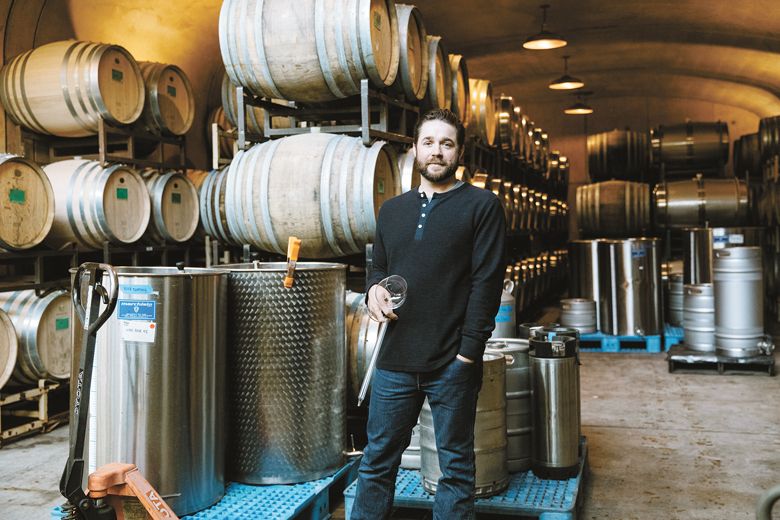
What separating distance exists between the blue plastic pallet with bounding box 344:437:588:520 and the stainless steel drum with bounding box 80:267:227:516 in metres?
0.75

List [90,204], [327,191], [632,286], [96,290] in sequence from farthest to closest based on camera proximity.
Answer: [632,286]
[90,204]
[327,191]
[96,290]

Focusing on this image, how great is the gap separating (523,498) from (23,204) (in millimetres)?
4155

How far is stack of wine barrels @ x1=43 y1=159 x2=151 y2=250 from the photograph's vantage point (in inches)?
244

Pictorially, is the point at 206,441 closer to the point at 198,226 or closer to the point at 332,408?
the point at 332,408

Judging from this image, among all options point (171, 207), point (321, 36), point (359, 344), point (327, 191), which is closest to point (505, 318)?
point (359, 344)

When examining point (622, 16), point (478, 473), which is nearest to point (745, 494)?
point (478, 473)

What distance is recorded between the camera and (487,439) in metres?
3.34

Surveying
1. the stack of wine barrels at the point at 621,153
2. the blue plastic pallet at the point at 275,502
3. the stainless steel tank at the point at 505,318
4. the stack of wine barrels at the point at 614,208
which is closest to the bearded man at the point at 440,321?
the blue plastic pallet at the point at 275,502

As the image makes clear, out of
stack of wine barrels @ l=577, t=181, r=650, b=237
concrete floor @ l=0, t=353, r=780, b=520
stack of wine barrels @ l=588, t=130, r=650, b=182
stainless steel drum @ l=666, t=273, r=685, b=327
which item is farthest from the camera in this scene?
stack of wine barrels @ l=588, t=130, r=650, b=182

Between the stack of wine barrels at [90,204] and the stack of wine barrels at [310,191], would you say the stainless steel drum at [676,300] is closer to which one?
the stack of wine barrels at [310,191]


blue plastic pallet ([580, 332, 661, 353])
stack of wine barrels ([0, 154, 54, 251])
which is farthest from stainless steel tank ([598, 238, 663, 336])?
Result: stack of wine barrels ([0, 154, 54, 251])

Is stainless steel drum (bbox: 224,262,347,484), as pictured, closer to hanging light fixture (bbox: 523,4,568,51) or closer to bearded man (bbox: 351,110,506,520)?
bearded man (bbox: 351,110,506,520)

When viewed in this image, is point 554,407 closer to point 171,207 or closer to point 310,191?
point 310,191

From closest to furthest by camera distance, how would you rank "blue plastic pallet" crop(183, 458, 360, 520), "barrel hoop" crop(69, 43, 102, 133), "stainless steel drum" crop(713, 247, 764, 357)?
"blue plastic pallet" crop(183, 458, 360, 520) < "barrel hoop" crop(69, 43, 102, 133) < "stainless steel drum" crop(713, 247, 764, 357)
